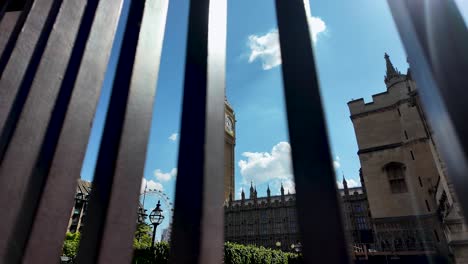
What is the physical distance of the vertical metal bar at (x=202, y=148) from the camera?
404 mm

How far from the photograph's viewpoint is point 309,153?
372 millimetres

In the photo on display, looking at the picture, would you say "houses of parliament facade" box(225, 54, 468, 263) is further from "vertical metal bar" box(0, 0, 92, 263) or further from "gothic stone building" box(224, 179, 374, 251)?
"gothic stone building" box(224, 179, 374, 251)

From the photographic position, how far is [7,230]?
0.52m

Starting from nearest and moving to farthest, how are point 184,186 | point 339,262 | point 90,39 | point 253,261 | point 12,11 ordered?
point 339,262 < point 184,186 < point 90,39 < point 12,11 < point 253,261

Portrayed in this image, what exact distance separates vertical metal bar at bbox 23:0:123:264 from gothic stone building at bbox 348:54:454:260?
40.2 ft

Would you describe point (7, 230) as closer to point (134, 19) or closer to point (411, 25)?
point (134, 19)

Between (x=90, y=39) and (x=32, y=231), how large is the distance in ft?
1.55

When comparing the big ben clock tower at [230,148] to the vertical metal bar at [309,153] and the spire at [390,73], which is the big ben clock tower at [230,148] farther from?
the vertical metal bar at [309,153]

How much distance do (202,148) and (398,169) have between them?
15.3 metres

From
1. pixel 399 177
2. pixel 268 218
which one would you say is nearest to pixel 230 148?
pixel 268 218

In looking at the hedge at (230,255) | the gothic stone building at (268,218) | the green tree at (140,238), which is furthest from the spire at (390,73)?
the gothic stone building at (268,218)

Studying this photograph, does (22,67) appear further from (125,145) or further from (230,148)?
(230,148)

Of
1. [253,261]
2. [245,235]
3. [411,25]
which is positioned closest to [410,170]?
[253,261]

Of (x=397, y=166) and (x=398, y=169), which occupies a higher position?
(x=397, y=166)
